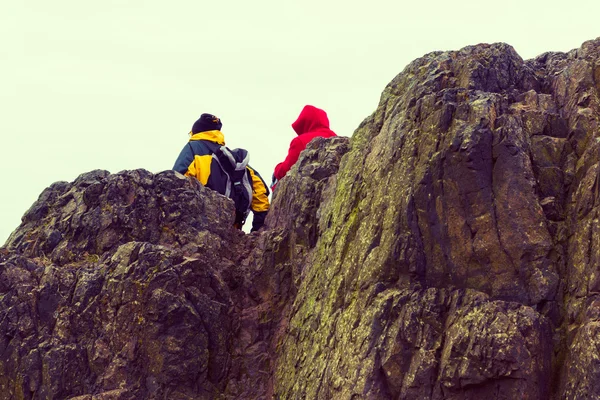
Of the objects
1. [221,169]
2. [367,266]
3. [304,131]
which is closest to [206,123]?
[221,169]

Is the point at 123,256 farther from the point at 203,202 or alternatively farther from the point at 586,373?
the point at 586,373

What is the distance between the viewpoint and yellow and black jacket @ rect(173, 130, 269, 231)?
97.3 ft

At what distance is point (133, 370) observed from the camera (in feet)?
74.1

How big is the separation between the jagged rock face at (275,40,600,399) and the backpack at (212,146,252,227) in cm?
660

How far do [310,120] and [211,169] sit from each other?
5.70 m

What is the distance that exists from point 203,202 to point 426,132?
30.3ft

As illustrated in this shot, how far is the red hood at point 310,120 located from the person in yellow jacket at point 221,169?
349cm

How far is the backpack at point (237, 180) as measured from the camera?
29891 millimetres

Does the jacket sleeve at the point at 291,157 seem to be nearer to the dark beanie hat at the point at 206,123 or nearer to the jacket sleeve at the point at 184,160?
the dark beanie hat at the point at 206,123

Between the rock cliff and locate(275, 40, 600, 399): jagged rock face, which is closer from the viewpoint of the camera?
locate(275, 40, 600, 399): jagged rock face

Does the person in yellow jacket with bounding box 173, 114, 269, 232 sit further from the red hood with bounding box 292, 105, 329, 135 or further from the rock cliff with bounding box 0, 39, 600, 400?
the red hood with bounding box 292, 105, 329, 135

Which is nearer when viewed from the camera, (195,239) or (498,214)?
(498,214)

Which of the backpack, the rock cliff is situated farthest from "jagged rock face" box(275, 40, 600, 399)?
the backpack

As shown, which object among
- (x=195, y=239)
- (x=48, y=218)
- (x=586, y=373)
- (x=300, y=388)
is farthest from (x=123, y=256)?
(x=586, y=373)
